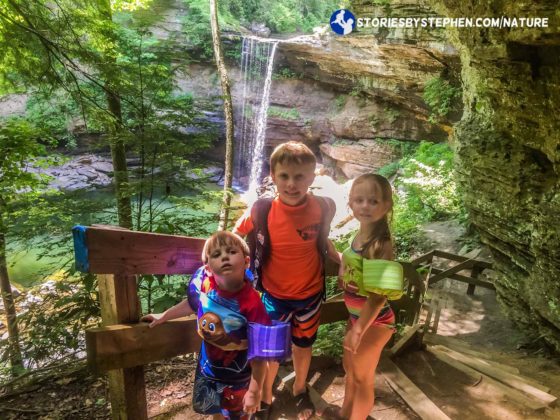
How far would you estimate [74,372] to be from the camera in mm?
3543

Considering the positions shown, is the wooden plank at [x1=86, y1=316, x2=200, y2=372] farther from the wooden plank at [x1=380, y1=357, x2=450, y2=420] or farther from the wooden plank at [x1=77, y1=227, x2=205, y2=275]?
the wooden plank at [x1=380, y1=357, x2=450, y2=420]

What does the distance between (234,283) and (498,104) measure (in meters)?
4.04

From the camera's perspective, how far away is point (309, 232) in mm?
2088

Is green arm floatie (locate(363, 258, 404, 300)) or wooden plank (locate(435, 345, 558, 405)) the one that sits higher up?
green arm floatie (locate(363, 258, 404, 300))

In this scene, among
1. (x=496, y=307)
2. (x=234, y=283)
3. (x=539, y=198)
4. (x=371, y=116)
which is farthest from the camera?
(x=371, y=116)

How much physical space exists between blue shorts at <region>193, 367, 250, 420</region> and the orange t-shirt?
1.85 feet

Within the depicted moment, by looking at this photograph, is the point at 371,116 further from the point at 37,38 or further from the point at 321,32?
the point at 37,38

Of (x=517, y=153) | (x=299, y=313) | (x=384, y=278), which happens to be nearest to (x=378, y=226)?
(x=384, y=278)

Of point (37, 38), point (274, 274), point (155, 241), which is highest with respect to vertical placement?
point (37, 38)

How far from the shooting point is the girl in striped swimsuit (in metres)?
1.92

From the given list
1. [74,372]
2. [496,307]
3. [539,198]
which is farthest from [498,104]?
[74,372]

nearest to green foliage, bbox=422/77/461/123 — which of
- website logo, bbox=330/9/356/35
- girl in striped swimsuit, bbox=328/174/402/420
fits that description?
website logo, bbox=330/9/356/35

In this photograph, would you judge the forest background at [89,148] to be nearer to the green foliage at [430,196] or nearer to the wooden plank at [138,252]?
the wooden plank at [138,252]

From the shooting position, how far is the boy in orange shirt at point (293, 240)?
2006 mm
